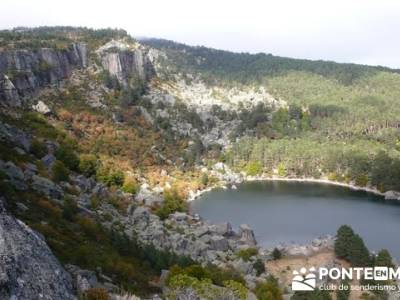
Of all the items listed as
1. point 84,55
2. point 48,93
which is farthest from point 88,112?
point 84,55

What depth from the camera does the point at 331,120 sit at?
17612 centimetres

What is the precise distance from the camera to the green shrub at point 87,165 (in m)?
86.8

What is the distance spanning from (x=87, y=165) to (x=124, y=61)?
9563 cm

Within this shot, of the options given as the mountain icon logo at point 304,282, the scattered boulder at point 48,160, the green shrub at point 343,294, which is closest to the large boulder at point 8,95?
the scattered boulder at point 48,160

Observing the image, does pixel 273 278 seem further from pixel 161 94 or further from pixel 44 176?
pixel 161 94

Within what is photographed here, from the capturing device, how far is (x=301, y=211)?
343 ft

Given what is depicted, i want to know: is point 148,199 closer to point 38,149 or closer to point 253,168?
point 38,149

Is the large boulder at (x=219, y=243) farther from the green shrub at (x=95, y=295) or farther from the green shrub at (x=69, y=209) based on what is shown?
the green shrub at (x=95, y=295)

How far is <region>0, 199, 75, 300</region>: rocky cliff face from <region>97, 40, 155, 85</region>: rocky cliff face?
14826cm

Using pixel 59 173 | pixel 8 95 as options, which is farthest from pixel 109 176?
pixel 8 95

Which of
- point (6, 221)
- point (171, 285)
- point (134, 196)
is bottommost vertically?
point (134, 196)

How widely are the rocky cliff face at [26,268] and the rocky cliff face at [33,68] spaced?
8826cm

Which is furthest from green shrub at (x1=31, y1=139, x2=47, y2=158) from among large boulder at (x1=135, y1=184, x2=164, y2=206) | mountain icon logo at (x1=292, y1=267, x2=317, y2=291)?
mountain icon logo at (x1=292, y1=267, x2=317, y2=291)

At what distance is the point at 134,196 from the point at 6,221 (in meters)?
69.3
